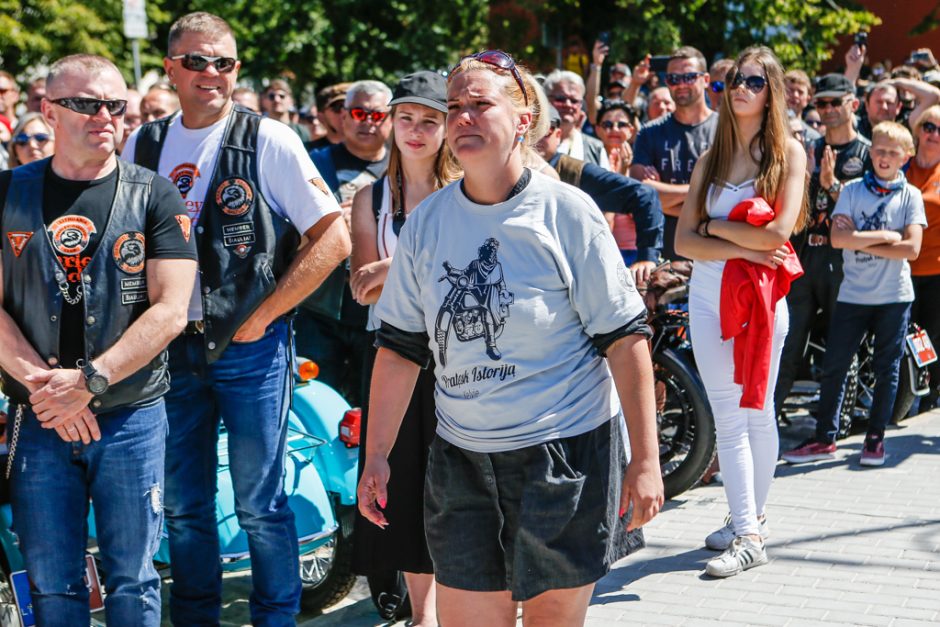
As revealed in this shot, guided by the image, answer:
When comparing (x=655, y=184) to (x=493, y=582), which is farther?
(x=655, y=184)

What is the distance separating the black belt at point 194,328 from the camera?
4.15 meters

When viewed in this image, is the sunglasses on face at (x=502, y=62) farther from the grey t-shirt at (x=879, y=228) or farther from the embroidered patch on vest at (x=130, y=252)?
the grey t-shirt at (x=879, y=228)

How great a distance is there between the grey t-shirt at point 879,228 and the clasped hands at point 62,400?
4.86m

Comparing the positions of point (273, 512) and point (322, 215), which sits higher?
point (322, 215)

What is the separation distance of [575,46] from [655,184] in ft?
36.7

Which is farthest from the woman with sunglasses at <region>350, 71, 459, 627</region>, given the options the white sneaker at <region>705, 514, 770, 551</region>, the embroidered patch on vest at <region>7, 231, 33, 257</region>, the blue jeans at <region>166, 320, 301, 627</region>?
the white sneaker at <region>705, 514, 770, 551</region>

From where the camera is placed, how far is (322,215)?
4.18m

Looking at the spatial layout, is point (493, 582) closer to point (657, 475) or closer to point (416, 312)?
point (657, 475)

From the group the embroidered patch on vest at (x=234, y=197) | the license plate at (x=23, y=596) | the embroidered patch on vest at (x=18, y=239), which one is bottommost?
the license plate at (x=23, y=596)

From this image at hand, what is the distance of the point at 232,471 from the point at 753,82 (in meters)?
2.62

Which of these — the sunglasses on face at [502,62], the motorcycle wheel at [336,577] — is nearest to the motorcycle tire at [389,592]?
the motorcycle wheel at [336,577]

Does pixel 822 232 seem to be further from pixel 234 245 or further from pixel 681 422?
pixel 234 245

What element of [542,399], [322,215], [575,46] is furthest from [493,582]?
[575,46]

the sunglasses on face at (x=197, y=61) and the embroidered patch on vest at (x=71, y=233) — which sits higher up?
the sunglasses on face at (x=197, y=61)
